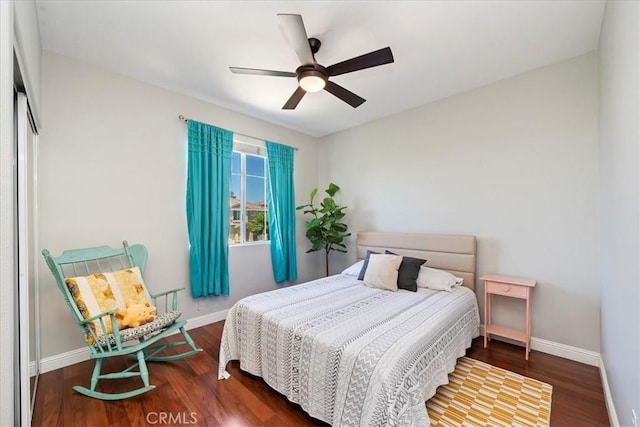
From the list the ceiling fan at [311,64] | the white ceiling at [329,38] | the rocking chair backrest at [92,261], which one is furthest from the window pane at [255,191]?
the ceiling fan at [311,64]

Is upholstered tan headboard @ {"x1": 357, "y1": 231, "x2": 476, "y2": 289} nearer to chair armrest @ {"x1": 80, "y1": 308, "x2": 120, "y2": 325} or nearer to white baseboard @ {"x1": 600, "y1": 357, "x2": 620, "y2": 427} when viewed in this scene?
white baseboard @ {"x1": 600, "y1": 357, "x2": 620, "y2": 427}

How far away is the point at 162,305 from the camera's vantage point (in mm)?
2963

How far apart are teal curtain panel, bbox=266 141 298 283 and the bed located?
4.15 ft

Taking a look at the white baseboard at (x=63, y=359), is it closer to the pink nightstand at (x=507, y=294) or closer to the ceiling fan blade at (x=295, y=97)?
the ceiling fan blade at (x=295, y=97)

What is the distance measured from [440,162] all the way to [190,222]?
10.1 ft

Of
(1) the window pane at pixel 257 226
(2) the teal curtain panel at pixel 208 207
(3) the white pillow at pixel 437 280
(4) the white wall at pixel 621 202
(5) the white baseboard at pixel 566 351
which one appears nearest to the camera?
(4) the white wall at pixel 621 202

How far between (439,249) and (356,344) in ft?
6.41

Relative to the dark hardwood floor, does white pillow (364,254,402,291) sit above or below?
above

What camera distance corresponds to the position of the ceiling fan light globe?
2.04m

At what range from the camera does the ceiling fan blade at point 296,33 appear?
1.55 m

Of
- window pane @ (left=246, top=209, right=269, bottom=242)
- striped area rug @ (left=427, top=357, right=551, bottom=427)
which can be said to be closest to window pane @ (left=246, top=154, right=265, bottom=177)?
window pane @ (left=246, top=209, right=269, bottom=242)

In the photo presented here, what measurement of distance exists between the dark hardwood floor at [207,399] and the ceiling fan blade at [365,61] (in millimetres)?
2440

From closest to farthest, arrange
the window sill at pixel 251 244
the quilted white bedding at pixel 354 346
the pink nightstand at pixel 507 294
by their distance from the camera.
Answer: the quilted white bedding at pixel 354 346 < the pink nightstand at pixel 507 294 < the window sill at pixel 251 244

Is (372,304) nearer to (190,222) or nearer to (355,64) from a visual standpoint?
(355,64)
